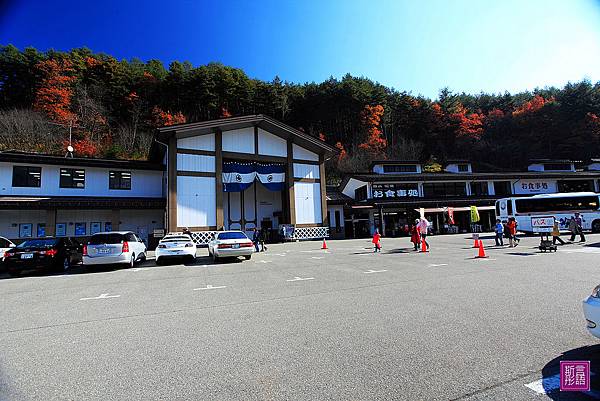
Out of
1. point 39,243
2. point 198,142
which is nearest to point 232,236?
point 39,243

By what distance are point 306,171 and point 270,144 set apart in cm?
446

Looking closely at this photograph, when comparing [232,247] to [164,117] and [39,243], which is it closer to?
[39,243]

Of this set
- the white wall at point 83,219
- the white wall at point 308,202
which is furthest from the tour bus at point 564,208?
the white wall at point 83,219

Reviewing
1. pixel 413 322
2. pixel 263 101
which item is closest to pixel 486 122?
pixel 263 101

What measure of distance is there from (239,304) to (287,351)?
9.69ft

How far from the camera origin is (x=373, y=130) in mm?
61344

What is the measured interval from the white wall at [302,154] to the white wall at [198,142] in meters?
8.08

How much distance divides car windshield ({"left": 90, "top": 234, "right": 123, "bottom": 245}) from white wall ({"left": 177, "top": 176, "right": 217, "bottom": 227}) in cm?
1200

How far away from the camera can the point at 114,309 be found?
6734mm

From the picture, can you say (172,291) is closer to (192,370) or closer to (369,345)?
(192,370)

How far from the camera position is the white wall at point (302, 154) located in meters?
32.3

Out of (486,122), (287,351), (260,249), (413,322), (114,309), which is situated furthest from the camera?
(486,122)

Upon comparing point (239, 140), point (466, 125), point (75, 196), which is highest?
point (466, 125)

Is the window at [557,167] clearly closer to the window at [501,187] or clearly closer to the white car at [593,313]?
the window at [501,187]
